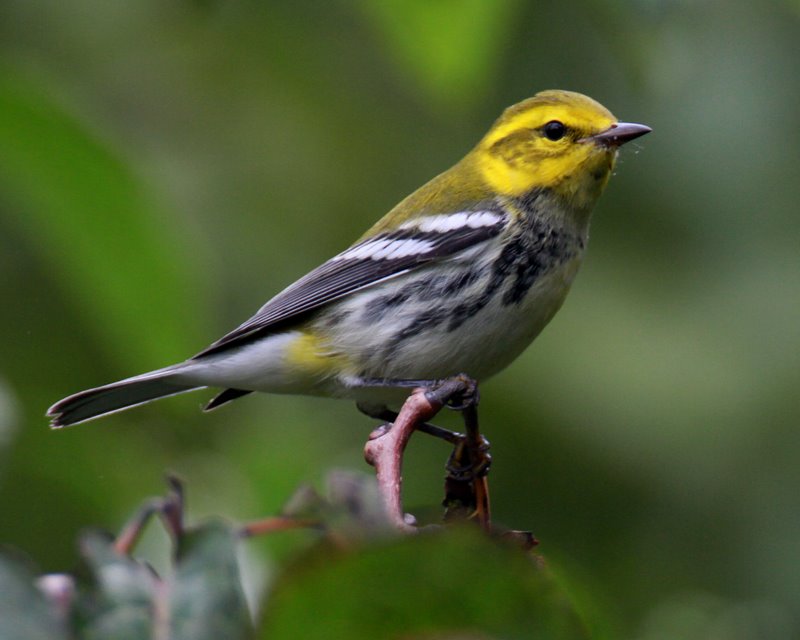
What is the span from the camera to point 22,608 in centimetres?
105

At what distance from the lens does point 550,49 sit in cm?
574

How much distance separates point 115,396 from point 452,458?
170cm

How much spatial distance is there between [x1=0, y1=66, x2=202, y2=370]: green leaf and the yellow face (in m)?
1.27

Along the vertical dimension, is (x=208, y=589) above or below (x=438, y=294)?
above

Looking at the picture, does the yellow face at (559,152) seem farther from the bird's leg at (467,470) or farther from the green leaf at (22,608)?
the green leaf at (22,608)

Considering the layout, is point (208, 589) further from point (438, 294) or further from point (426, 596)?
point (438, 294)

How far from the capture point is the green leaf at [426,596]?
0.96 m

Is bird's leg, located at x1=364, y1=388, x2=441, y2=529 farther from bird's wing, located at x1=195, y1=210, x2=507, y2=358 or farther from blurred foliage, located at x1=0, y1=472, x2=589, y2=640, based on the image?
bird's wing, located at x1=195, y1=210, x2=507, y2=358

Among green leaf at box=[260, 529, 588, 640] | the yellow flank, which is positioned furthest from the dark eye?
green leaf at box=[260, 529, 588, 640]

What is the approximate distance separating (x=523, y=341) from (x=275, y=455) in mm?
817

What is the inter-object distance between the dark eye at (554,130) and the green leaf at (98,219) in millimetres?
1365

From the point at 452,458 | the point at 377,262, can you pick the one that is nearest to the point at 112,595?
the point at 452,458

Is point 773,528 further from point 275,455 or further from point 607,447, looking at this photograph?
point 275,455

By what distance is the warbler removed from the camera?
10.5 feet
